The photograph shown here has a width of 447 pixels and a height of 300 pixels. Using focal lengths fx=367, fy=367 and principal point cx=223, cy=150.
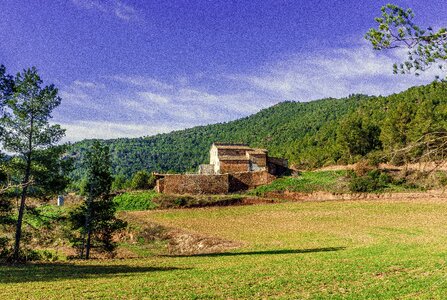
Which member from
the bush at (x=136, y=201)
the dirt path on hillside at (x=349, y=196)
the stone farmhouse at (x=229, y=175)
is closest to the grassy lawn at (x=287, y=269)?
the dirt path on hillside at (x=349, y=196)

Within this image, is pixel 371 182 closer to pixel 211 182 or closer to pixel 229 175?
pixel 229 175

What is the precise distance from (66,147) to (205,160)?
427 feet

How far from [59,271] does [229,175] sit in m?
47.6

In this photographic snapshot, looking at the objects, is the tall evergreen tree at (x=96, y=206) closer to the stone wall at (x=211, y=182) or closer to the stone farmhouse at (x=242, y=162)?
the stone wall at (x=211, y=182)

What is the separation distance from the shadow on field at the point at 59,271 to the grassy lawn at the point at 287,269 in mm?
52

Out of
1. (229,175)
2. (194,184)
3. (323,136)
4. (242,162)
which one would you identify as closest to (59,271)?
(194,184)

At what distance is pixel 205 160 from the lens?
15675 centimetres

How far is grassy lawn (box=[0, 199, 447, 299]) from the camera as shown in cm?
1545

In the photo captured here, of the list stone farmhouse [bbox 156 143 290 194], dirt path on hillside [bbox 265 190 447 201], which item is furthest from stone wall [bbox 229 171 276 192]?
dirt path on hillside [bbox 265 190 447 201]

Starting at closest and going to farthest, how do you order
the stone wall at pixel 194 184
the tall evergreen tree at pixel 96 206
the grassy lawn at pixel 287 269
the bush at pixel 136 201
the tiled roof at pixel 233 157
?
1. the grassy lawn at pixel 287 269
2. the tall evergreen tree at pixel 96 206
3. the bush at pixel 136 201
4. the stone wall at pixel 194 184
5. the tiled roof at pixel 233 157

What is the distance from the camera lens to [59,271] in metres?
22.0

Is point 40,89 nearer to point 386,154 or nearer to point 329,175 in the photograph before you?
point 386,154

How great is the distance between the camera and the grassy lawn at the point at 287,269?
1545 centimetres

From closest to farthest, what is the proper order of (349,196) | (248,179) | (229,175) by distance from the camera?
(349,196) < (229,175) < (248,179)
